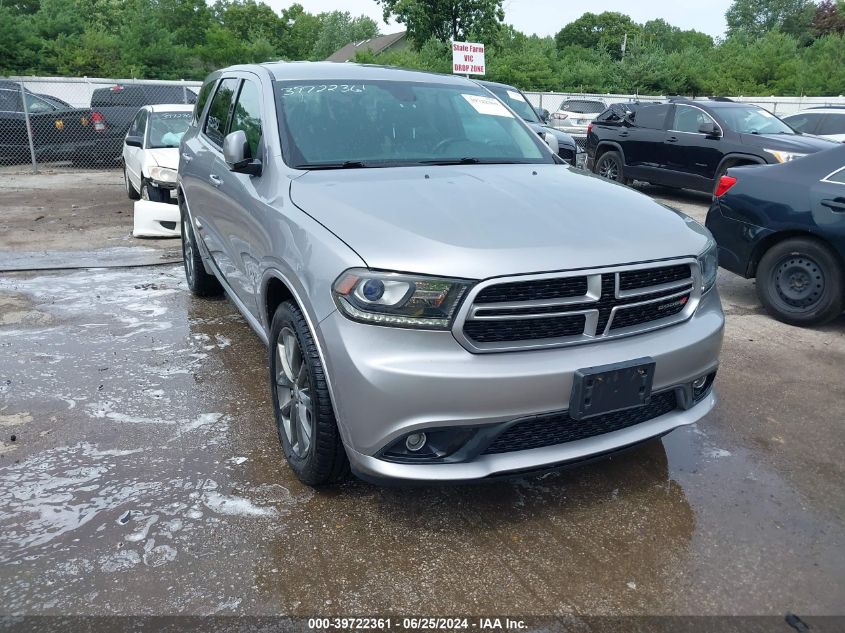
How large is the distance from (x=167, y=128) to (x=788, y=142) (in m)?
9.06

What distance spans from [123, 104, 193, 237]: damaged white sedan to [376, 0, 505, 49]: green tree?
964 inches

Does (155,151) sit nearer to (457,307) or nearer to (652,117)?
(457,307)

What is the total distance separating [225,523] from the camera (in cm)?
293

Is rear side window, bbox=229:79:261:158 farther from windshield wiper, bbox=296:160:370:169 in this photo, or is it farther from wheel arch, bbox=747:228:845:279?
wheel arch, bbox=747:228:845:279

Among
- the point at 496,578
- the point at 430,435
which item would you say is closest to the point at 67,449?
the point at 430,435

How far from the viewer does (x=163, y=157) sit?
9.23 meters

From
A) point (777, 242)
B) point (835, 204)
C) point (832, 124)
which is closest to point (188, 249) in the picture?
point (777, 242)

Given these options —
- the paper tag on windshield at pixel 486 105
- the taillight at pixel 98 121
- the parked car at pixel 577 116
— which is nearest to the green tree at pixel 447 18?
the parked car at pixel 577 116

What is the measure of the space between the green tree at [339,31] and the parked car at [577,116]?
66.1 metres

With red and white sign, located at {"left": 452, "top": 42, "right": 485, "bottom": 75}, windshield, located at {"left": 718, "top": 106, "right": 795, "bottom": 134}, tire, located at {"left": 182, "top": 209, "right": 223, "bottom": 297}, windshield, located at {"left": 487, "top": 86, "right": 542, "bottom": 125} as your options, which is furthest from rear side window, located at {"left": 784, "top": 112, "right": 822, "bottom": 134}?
tire, located at {"left": 182, "top": 209, "right": 223, "bottom": 297}

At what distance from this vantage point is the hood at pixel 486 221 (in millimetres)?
2559

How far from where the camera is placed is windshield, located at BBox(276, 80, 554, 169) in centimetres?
363

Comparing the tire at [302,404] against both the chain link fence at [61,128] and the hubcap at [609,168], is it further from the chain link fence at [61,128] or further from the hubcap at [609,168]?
the chain link fence at [61,128]

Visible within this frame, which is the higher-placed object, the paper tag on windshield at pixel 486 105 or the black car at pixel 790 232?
the paper tag on windshield at pixel 486 105
